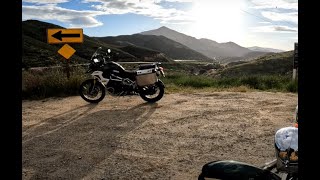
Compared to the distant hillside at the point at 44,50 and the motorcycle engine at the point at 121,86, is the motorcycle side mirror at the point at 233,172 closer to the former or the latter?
the motorcycle engine at the point at 121,86

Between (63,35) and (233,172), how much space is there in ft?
35.7

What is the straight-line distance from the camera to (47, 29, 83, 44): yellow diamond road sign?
464 inches

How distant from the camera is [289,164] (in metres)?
1.70

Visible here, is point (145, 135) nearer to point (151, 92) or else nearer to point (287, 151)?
point (151, 92)

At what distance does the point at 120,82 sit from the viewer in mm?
10461

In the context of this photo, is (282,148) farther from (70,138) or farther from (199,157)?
(70,138)

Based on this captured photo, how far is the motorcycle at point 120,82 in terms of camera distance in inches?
404

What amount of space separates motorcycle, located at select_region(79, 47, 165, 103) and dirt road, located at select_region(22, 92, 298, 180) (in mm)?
271
